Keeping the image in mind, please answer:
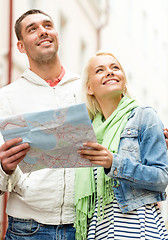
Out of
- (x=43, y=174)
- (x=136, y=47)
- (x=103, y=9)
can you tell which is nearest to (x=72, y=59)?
(x=103, y=9)

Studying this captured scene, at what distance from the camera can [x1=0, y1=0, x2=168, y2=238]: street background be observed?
27.0 ft

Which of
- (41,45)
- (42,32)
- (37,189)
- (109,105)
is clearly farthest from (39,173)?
(42,32)

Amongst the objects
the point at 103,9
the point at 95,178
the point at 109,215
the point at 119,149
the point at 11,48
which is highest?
the point at 103,9

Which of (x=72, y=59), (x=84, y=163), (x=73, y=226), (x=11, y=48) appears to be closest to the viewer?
(x=84, y=163)

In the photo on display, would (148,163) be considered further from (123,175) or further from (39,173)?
(39,173)

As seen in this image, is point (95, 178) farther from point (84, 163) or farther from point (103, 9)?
point (103, 9)

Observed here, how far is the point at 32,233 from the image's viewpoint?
3.11 metres

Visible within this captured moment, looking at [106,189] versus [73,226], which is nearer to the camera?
[106,189]

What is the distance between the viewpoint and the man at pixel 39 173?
10.2ft

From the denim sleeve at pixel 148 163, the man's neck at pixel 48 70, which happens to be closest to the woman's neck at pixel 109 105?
the denim sleeve at pixel 148 163

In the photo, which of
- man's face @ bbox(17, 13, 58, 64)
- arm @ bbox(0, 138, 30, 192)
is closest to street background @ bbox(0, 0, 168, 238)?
man's face @ bbox(17, 13, 58, 64)

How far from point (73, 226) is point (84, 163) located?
23.7 inches

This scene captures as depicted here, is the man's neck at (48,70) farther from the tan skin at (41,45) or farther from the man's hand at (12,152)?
the man's hand at (12,152)

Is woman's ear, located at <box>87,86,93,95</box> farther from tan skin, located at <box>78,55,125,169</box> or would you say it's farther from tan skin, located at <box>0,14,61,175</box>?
tan skin, located at <box>0,14,61,175</box>
